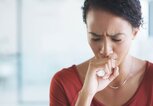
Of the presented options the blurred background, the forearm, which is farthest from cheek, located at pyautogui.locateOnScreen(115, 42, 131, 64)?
the blurred background

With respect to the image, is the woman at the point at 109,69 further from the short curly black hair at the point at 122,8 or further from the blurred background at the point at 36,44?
the blurred background at the point at 36,44

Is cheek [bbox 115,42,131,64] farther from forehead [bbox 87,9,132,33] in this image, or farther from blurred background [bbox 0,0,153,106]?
blurred background [bbox 0,0,153,106]

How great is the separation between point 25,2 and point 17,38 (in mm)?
234

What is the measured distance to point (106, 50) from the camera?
1.00m

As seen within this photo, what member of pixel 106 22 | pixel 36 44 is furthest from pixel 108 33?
pixel 36 44

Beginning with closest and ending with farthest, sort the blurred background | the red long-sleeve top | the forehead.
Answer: the forehead < the red long-sleeve top < the blurred background

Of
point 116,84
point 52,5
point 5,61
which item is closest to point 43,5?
point 52,5

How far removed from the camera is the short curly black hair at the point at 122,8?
99 cm

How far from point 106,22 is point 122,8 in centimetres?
8

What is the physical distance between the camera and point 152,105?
1.12m

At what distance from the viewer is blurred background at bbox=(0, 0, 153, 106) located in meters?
1.83

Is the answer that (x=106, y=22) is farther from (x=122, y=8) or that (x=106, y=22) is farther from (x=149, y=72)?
(x=149, y=72)

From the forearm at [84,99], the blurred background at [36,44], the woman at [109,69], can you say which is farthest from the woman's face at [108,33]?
the blurred background at [36,44]

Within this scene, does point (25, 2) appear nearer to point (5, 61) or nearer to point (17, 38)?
point (17, 38)
